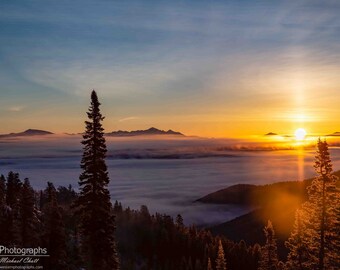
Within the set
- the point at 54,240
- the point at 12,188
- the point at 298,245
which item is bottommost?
the point at 54,240

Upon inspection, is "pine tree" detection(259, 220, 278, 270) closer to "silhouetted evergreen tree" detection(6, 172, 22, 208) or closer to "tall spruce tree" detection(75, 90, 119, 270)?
"tall spruce tree" detection(75, 90, 119, 270)

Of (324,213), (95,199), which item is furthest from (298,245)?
(95,199)

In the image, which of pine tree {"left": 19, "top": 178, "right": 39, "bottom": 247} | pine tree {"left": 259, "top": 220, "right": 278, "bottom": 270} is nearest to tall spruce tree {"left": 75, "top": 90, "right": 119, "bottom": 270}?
pine tree {"left": 19, "top": 178, "right": 39, "bottom": 247}

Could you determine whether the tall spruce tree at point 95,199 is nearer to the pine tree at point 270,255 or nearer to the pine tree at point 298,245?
the pine tree at point 298,245

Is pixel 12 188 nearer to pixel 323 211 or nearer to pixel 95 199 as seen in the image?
pixel 95 199

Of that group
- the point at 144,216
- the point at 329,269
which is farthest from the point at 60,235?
the point at 144,216

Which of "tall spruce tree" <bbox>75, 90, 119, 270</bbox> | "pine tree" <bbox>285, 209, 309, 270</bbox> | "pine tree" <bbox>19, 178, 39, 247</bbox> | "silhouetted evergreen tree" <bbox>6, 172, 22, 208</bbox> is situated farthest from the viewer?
"silhouetted evergreen tree" <bbox>6, 172, 22, 208</bbox>

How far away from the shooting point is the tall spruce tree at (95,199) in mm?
28406

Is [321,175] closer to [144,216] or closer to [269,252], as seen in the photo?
[269,252]

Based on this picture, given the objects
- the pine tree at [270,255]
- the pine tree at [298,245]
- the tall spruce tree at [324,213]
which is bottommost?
the pine tree at [270,255]

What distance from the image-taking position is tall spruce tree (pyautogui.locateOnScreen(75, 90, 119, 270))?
28.4m

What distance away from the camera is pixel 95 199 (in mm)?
28562

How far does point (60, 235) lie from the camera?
46312 millimetres

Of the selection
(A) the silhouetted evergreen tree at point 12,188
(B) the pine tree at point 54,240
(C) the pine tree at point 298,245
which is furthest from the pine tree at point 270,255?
(A) the silhouetted evergreen tree at point 12,188
